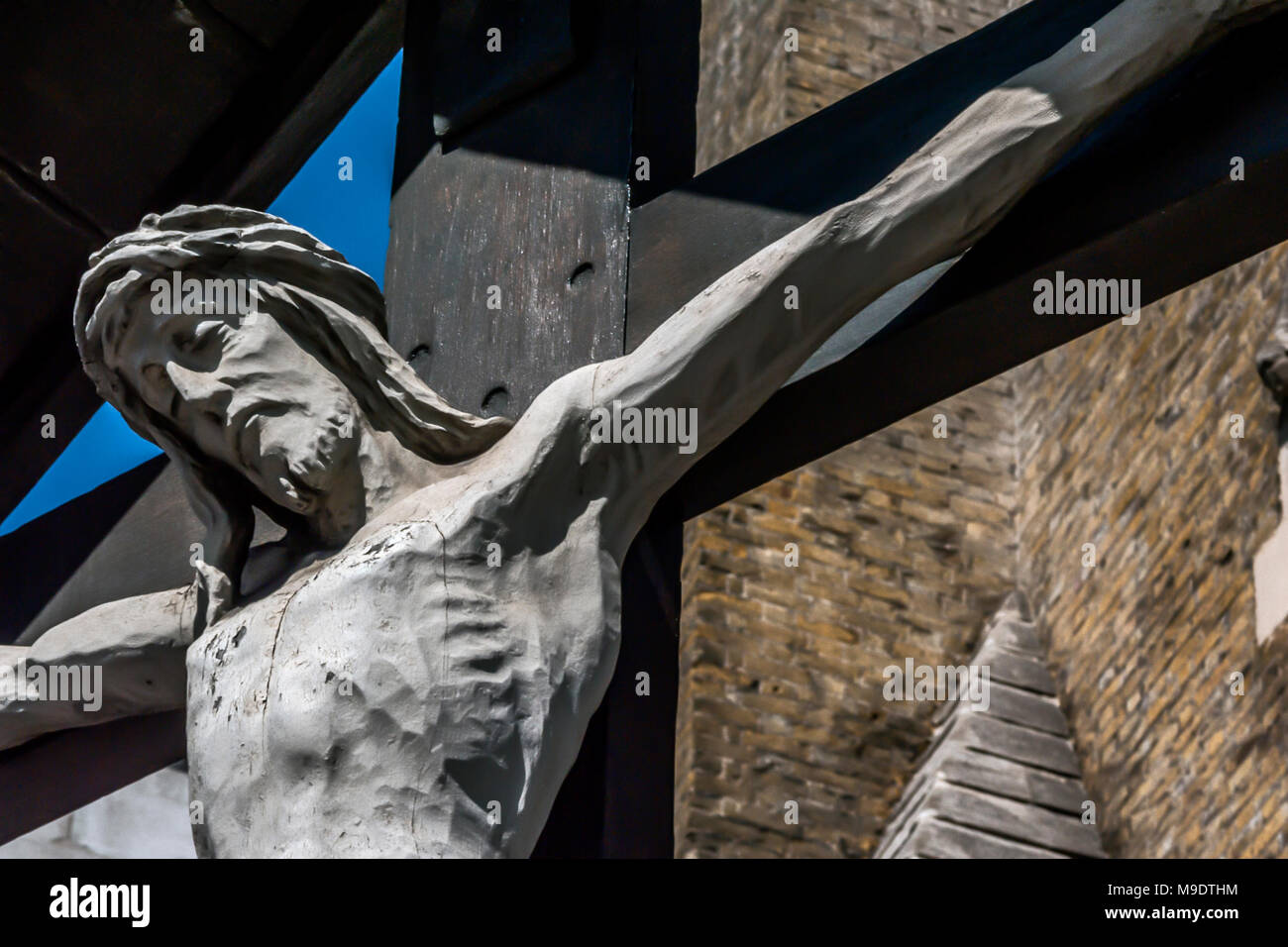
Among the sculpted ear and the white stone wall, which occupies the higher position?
the sculpted ear

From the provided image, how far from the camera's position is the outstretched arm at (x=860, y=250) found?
8.83 ft

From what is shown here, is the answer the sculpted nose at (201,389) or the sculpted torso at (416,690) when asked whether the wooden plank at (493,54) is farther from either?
the sculpted torso at (416,690)

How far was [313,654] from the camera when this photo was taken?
2.53 metres

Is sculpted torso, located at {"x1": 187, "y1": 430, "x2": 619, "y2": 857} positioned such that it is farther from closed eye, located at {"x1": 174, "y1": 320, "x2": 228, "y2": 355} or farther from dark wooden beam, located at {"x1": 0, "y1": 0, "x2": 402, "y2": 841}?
dark wooden beam, located at {"x1": 0, "y1": 0, "x2": 402, "y2": 841}

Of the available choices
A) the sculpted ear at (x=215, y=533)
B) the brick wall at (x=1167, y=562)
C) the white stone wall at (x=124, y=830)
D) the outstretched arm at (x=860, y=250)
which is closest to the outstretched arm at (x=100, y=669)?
the sculpted ear at (x=215, y=533)

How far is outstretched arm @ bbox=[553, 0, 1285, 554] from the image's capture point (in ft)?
8.83

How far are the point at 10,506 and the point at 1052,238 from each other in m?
1.70

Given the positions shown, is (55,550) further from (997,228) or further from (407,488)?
(997,228)

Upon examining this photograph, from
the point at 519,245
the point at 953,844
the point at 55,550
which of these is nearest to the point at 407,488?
the point at 519,245

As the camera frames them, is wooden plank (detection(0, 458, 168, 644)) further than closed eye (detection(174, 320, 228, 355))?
Yes

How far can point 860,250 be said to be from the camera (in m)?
2.79

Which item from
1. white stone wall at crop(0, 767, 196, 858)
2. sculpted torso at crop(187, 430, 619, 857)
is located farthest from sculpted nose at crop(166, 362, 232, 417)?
white stone wall at crop(0, 767, 196, 858)
